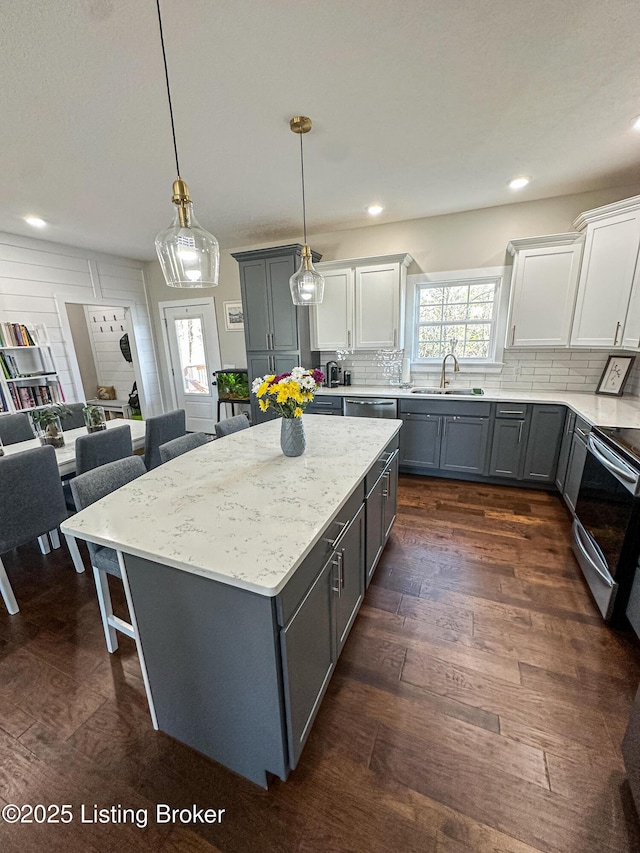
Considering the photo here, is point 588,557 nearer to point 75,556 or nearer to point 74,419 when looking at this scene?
point 75,556

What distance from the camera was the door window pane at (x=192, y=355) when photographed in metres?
5.24

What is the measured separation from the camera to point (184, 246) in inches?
50.0

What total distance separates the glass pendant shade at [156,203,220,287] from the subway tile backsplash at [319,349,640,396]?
3046 millimetres

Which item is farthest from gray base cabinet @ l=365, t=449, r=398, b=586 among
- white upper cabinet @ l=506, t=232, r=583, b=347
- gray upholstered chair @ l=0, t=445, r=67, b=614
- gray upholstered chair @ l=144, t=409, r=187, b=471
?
white upper cabinet @ l=506, t=232, r=583, b=347

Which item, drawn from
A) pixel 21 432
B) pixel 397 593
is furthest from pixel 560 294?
pixel 21 432

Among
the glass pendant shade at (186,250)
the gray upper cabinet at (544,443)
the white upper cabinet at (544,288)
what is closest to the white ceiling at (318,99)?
the white upper cabinet at (544,288)

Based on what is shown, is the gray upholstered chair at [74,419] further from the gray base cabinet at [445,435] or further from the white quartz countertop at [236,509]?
the gray base cabinet at [445,435]

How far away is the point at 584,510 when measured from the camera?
2.17m

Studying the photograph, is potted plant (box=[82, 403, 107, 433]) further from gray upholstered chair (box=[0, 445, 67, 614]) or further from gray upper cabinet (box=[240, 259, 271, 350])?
gray upper cabinet (box=[240, 259, 271, 350])

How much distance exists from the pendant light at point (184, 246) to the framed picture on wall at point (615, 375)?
3655 mm

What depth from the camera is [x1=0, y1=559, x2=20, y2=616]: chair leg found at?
6.19 feet

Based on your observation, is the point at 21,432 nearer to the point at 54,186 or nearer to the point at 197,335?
the point at 54,186

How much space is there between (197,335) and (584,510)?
16.9 feet

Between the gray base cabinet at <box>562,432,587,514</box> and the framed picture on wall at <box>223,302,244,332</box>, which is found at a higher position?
the framed picture on wall at <box>223,302,244,332</box>
